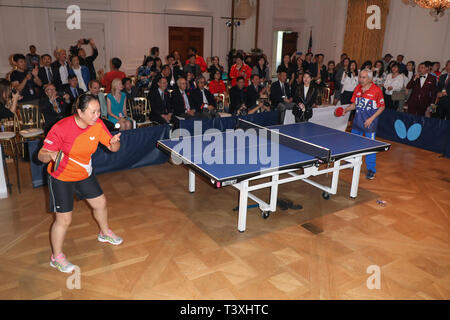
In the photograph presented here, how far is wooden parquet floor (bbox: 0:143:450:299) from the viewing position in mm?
3602

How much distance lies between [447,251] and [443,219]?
877 millimetres

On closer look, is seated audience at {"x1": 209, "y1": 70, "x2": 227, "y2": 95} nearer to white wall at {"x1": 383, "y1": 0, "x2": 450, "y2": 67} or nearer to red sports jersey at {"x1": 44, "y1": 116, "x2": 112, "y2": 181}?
red sports jersey at {"x1": 44, "y1": 116, "x2": 112, "y2": 181}

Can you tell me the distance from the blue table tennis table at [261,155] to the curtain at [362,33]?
10534 millimetres

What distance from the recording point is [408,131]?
8.28 meters

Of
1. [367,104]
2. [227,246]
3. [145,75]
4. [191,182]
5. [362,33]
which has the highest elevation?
[362,33]

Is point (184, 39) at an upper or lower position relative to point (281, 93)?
upper

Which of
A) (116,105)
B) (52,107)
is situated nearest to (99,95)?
(116,105)

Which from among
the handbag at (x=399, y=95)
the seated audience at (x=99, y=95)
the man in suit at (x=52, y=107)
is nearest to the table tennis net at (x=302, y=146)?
the seated audience at (x=99, y=95)

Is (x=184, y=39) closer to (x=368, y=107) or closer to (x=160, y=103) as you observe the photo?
(x=160, y=103)

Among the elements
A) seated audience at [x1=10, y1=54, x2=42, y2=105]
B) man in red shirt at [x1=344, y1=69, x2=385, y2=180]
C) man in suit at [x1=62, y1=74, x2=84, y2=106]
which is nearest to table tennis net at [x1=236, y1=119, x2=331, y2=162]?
man in red shirt at [x1=344, y1=69, x2=385, y2=180]

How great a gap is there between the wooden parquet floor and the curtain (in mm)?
10251

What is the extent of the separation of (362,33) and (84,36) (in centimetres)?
1065

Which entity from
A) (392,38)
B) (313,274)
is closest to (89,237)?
(313,274)
